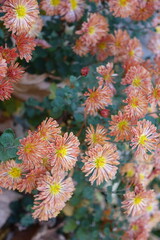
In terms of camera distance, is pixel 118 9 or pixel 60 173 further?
pixel 118 9

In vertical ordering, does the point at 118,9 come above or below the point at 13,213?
above

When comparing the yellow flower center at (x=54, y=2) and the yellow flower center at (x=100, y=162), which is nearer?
the yellow flower center at (x=100, y=162)

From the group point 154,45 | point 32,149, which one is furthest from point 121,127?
point 154,45

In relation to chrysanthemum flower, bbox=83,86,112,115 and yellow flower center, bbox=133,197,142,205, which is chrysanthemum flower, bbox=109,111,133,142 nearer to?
chrysanthemum flower, bbox=83,86,112,115

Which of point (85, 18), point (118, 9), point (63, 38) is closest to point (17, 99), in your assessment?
point (63, 38)

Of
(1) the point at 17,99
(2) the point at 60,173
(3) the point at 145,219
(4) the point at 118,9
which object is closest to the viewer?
(2) the point at 60,173

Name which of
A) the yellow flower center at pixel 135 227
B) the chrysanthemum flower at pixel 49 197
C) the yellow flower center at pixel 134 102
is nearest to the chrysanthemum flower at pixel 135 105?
Result: the yellow flower center at pixel 134 102

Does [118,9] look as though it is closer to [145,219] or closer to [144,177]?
[144,177]

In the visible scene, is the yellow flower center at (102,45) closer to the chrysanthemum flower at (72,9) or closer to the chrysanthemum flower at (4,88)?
the chrysanthemum flower at (72,9)
